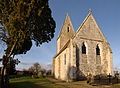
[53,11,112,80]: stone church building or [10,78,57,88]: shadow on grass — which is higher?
[53,11,112,80]: stone church building

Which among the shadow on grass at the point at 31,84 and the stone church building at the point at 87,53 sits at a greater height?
the stone church building at the point at 87,53

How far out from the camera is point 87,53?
43312mm

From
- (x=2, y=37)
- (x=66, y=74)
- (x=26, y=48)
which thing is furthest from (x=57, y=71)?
(x=2, y=37)

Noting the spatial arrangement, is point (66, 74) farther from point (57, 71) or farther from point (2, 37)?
point (2, 37)

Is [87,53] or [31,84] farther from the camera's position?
[87,53]

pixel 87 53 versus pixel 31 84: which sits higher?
pixel 87 53

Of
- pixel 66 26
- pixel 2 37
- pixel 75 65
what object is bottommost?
pixel 75 65

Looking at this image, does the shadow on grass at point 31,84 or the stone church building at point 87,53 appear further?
the stone church building at point 87,53

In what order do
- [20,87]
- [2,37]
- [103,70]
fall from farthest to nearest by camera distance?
1. [103,70]
2. [20,87]
3. [2,37]

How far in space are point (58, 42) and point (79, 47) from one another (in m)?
15.8

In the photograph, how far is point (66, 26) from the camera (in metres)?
56.2

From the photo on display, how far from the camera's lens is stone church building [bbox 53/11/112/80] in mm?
41531

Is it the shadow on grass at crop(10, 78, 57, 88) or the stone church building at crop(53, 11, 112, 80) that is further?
the stone church building at crop(53, 11, 112, 80)

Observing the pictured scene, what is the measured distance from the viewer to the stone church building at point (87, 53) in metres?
41.5
